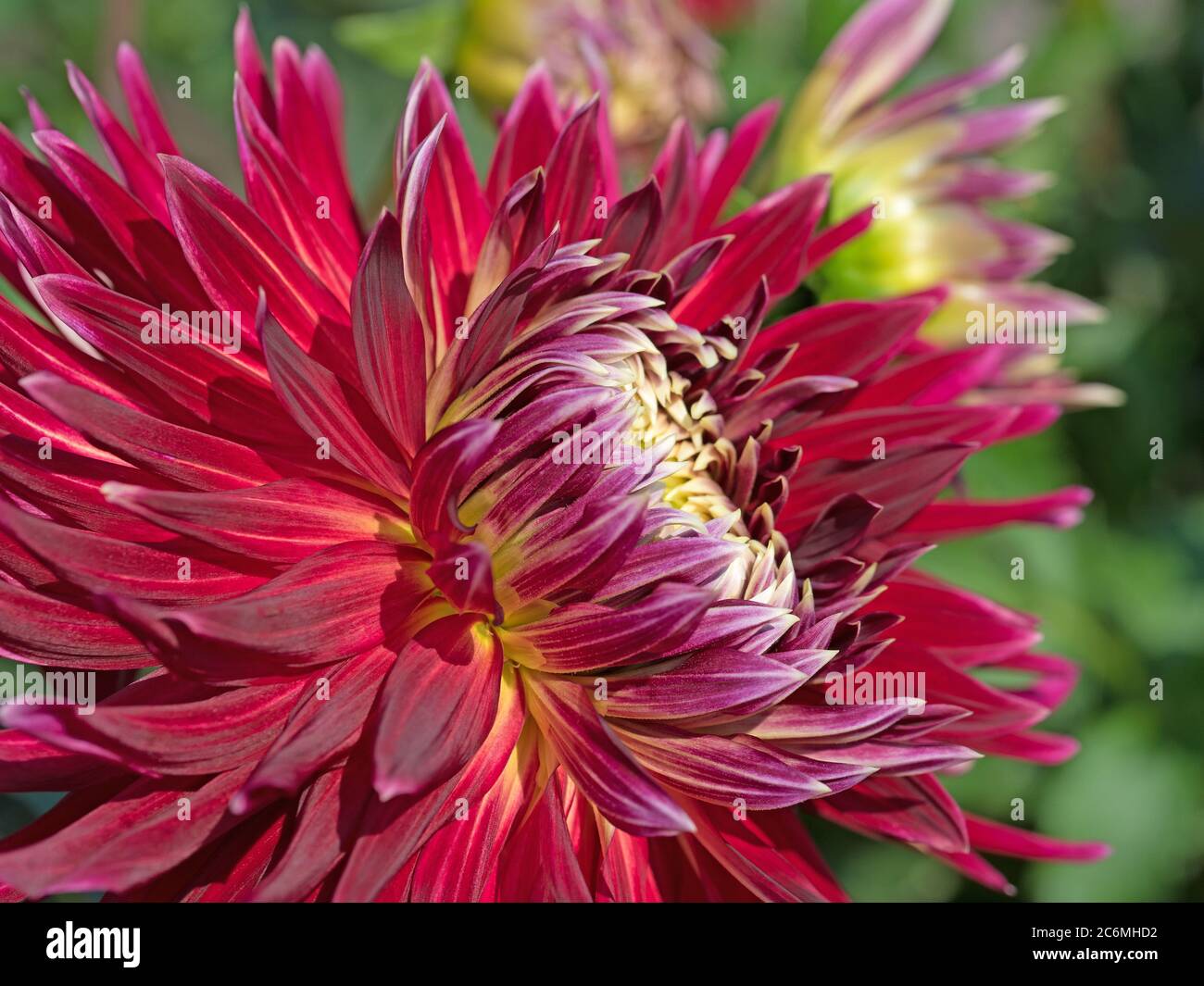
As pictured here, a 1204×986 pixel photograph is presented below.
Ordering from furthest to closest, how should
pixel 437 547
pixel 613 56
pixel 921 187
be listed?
pixel 613 56 → pixel 921 187 → pixel 437 547

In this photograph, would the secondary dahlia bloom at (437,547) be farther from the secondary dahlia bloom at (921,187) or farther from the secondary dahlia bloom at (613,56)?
the secondary dahlia bloom at (613,56)

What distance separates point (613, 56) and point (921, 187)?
1.38 feet

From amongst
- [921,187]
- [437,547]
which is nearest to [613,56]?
[921,187]

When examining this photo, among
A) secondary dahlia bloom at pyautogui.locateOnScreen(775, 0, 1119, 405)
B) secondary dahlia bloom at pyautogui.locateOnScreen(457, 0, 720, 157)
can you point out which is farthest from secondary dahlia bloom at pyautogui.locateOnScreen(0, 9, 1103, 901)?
secondary dahlia bloom at pyautogui.locateOnScreen(457, 0, 720, 157)

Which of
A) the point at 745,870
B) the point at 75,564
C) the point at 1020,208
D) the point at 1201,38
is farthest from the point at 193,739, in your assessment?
the point at 1201,38

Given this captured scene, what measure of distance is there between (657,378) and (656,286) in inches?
2.5

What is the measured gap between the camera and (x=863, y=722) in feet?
2.28

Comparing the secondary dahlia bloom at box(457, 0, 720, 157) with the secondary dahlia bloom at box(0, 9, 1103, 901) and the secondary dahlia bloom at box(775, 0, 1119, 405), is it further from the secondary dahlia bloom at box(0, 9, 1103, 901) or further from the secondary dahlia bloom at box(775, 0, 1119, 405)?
the secondary dahlia bloom at box(0, 9, 1103, 901)

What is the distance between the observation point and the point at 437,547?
677 millimetres

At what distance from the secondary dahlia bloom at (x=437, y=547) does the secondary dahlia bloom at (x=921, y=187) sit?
0.84ft

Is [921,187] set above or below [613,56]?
below

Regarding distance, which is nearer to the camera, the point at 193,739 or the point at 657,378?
the point at 193,739

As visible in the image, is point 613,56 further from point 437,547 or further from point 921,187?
point 437,547

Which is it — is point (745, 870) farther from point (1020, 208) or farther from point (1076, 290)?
point (1076, 290)
